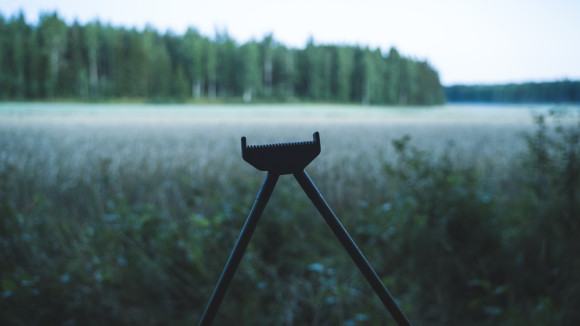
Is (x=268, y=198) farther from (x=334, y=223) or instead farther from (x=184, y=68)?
(x=184, y=68)

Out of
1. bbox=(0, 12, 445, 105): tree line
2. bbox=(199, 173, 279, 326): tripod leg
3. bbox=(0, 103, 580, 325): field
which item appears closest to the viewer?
bbox=(199, 173, 279, 326): tripod leg

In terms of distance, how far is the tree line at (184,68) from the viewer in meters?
41.8

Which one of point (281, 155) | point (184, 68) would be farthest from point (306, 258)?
Result: point (184, 68)

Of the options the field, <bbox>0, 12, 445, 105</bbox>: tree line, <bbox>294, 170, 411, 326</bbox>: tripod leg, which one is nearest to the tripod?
<bbox>294, 170, 411, 326</bbox>: tripod leg

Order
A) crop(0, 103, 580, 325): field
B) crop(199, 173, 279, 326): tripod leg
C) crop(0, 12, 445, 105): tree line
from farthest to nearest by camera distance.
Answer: crop(0, 12, 445, 105): tree line < crop(0, 103, 580, 325): field < crop(199, 173, 279, 326): tripod leg

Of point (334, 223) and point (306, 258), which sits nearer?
point (334, 223)

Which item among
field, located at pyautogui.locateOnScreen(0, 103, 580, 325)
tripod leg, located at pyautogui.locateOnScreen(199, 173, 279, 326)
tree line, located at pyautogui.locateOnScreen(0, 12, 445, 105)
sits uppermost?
tree line, located at pyautogui.locateOnScreen(0, 12, 445, 105)

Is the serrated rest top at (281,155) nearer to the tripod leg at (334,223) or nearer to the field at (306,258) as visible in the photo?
the tripod leg at (334,223)

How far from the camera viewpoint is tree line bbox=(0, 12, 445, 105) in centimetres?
4175

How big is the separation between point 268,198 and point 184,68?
55244mm

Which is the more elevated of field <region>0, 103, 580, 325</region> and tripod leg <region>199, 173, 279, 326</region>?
tripod leg <region>199, 173, 279, 326</region>

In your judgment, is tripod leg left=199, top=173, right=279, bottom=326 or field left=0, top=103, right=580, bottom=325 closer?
tripod leg left=199, top=173, right=279, bottom=326

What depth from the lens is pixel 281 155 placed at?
0.36m

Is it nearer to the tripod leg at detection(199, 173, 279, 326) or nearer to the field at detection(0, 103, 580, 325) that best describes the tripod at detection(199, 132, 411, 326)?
the tripod leg at detection(199, 173, 279, 326)
